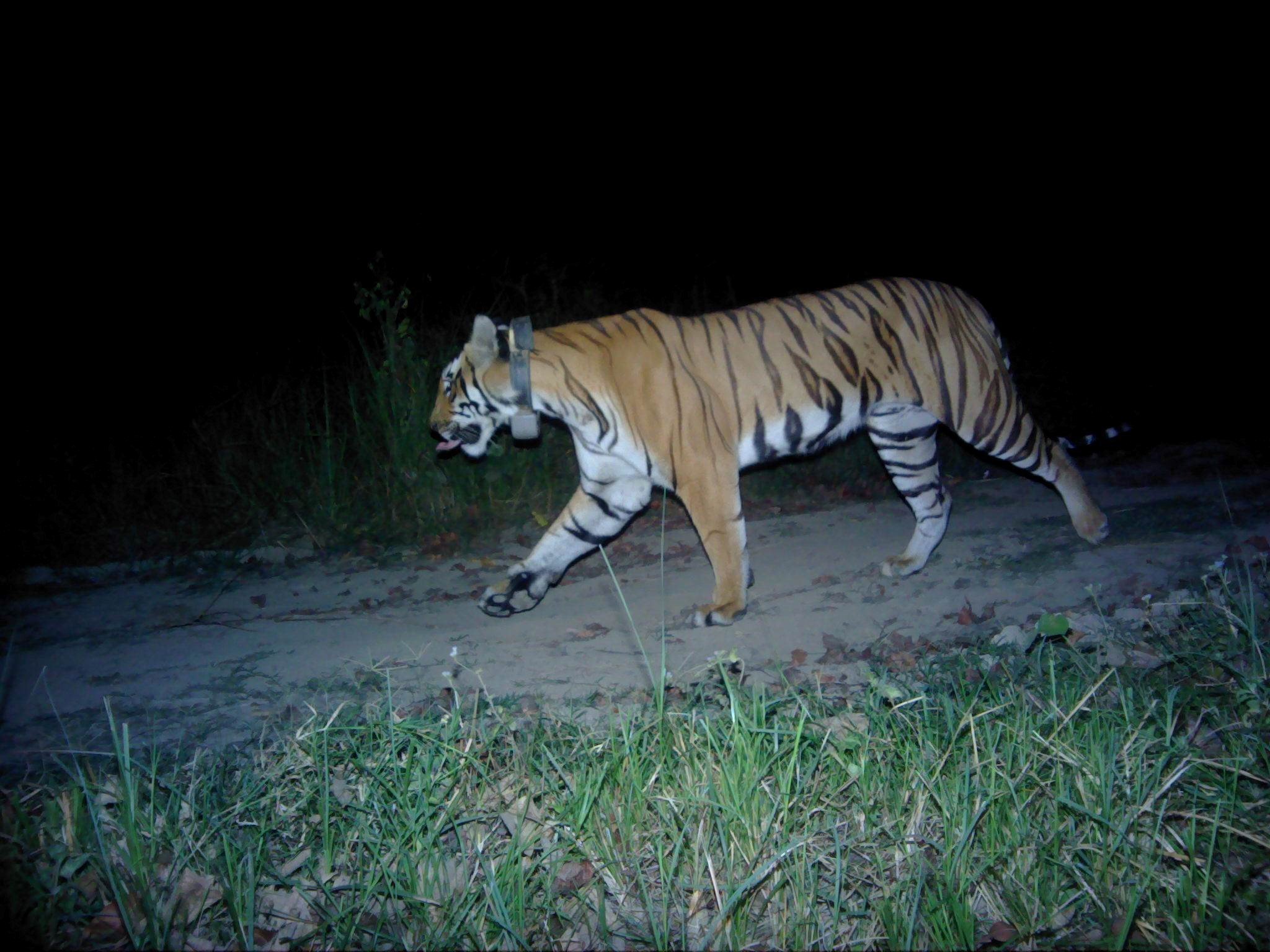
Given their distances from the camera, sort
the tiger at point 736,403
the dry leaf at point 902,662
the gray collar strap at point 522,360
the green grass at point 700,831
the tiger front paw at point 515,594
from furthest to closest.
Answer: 1. the tiger front paw at point 515,594
2. the gray collar strap at point 522,360
3. the tiger at point 736,403
4. the dry leaf at point 902,662
5. the green grass at point 700,831

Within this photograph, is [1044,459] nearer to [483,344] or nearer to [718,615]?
[718,615]

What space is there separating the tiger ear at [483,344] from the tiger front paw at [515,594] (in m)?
1.08

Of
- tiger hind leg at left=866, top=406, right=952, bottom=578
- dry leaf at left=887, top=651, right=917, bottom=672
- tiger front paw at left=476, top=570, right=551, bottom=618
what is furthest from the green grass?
tiger hind leg at left=866, top=406, right=952, bottom=578

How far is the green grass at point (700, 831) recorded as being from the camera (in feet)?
7.36

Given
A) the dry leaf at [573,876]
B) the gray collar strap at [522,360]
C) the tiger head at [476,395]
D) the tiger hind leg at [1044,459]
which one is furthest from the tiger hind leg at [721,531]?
the dry leaf at [573,876]

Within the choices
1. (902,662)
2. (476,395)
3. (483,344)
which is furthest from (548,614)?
(902,662)

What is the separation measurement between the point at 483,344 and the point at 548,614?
1.38 metres

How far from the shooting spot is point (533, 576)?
470 centimetres

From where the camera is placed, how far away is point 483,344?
14.9 ft

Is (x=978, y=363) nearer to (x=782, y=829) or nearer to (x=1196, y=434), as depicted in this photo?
(x=782, y=829)

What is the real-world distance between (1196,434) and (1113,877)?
6514mm

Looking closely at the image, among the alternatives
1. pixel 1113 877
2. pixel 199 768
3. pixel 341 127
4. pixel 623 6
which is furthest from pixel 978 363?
pixel 623 6

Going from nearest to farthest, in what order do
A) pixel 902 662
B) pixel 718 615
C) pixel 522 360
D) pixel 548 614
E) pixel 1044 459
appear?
1. pixel 902 662
2. pixel 718 615
3. pixel 522 360
4. pixel 548 614
5. pixel 1044 459

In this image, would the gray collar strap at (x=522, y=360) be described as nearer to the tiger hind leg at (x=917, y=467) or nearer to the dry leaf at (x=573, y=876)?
the tiger hind leg at (x=917, y=467)
